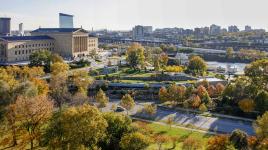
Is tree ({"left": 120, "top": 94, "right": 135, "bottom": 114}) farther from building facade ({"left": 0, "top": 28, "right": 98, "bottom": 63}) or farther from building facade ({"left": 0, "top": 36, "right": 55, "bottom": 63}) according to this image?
building facade ({"left": 0, "top": 36, "right": 55, "bottom": 63})

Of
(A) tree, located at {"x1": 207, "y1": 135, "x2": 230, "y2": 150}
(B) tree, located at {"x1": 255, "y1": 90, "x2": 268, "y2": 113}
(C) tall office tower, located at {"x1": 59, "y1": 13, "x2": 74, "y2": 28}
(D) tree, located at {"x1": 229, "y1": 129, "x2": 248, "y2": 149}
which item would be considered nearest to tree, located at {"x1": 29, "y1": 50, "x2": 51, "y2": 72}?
(B) tree, located at {"x1": 255, "y1": 90, "x2": 268, "y2": 113}

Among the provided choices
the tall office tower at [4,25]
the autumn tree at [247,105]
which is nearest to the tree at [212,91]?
the autumn tree at [247,105]

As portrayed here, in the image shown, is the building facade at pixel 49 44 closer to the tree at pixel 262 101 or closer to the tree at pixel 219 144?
the tree at pixel 262 101

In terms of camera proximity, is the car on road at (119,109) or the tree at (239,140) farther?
the car on road at (119,109)

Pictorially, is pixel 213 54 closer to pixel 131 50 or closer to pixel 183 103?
pixel 131 50

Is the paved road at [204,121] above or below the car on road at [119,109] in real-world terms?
below

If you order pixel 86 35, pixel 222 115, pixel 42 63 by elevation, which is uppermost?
pixel 86 35

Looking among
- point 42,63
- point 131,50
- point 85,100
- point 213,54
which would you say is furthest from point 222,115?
point 213,54
